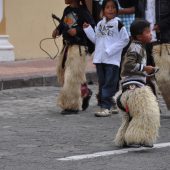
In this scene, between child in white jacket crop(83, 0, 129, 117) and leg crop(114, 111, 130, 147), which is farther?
child in white jacket crop(83, 0, 129, 117)

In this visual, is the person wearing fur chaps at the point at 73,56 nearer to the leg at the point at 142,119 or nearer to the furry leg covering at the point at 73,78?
the furry leg covering at the point at 73,78

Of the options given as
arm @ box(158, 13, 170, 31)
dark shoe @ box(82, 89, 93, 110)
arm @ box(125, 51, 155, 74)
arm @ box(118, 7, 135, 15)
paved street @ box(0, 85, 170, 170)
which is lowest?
paved street @ box(0, 85, 170, 170)

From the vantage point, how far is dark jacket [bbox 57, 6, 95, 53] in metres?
10.6

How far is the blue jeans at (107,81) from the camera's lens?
10.4 meters

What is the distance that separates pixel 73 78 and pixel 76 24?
0.74 meters

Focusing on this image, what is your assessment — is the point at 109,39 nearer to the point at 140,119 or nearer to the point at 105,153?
the point at 140,119

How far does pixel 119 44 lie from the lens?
33.7ft

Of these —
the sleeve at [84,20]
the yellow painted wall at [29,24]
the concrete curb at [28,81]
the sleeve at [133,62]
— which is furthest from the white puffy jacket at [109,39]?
the yellow painted wall at [29,24]

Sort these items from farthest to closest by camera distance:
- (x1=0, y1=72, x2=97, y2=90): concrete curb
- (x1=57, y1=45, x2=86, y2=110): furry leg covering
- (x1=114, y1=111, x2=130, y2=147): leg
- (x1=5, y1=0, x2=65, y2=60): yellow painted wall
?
(x1=5, y1=0, x2=65, y2=60): yellow painted wall
(x1=0, y1=72, x2=97, y2=90): concrete curb
(x1=57, y1=45, x2=86, y2=110): furry leg covering
(x1=114, y1=111, x2=130, y2=147): leg

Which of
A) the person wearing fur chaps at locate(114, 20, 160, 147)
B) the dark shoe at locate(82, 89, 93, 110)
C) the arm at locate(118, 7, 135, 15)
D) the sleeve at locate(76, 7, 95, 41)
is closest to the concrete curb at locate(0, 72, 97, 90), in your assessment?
the dark shoe at locate(82, 89, 93, 110)

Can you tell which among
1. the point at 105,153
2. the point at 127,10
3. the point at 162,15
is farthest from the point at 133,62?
the point at 127,10

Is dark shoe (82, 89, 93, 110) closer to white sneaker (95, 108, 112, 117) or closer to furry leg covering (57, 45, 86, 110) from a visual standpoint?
furry leg covering (57, 45, 86, 110)

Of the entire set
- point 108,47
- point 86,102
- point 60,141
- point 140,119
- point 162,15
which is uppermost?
point 162,15

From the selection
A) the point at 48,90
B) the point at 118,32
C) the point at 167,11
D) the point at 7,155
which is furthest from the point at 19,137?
the point at 48,90
